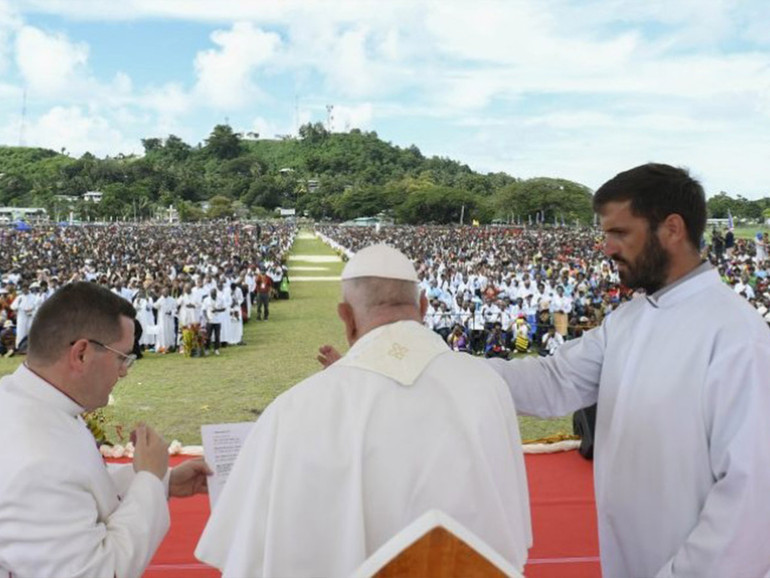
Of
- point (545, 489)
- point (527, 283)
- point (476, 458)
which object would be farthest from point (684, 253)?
point (527, 283)

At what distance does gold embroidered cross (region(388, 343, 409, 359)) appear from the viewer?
1.47 meters

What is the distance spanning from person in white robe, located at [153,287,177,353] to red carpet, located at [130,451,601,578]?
7.78 m

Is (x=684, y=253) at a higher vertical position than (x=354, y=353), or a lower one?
higher

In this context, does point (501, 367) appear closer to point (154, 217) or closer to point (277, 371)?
point (277, 371)

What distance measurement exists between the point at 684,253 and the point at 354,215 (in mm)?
72621

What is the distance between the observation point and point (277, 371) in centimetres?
1028

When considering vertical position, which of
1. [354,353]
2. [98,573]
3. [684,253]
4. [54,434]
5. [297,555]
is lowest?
[98,573]

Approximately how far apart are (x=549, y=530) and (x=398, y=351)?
2502 mm

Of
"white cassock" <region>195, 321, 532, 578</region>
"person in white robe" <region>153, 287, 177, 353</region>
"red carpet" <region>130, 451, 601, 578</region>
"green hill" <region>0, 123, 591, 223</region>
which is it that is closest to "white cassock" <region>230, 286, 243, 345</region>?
"person in white robe" <region>153, 287, 177, 353</region>

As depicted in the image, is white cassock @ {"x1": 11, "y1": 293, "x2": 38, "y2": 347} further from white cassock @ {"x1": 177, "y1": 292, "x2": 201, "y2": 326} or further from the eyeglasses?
the eyeglasses

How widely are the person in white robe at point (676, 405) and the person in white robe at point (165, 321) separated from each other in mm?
10724

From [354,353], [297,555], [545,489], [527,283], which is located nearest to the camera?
[297,555]

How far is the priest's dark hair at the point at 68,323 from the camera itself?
66.9 inches

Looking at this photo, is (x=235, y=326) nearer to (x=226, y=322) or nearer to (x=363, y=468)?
(x=226, y=322)
